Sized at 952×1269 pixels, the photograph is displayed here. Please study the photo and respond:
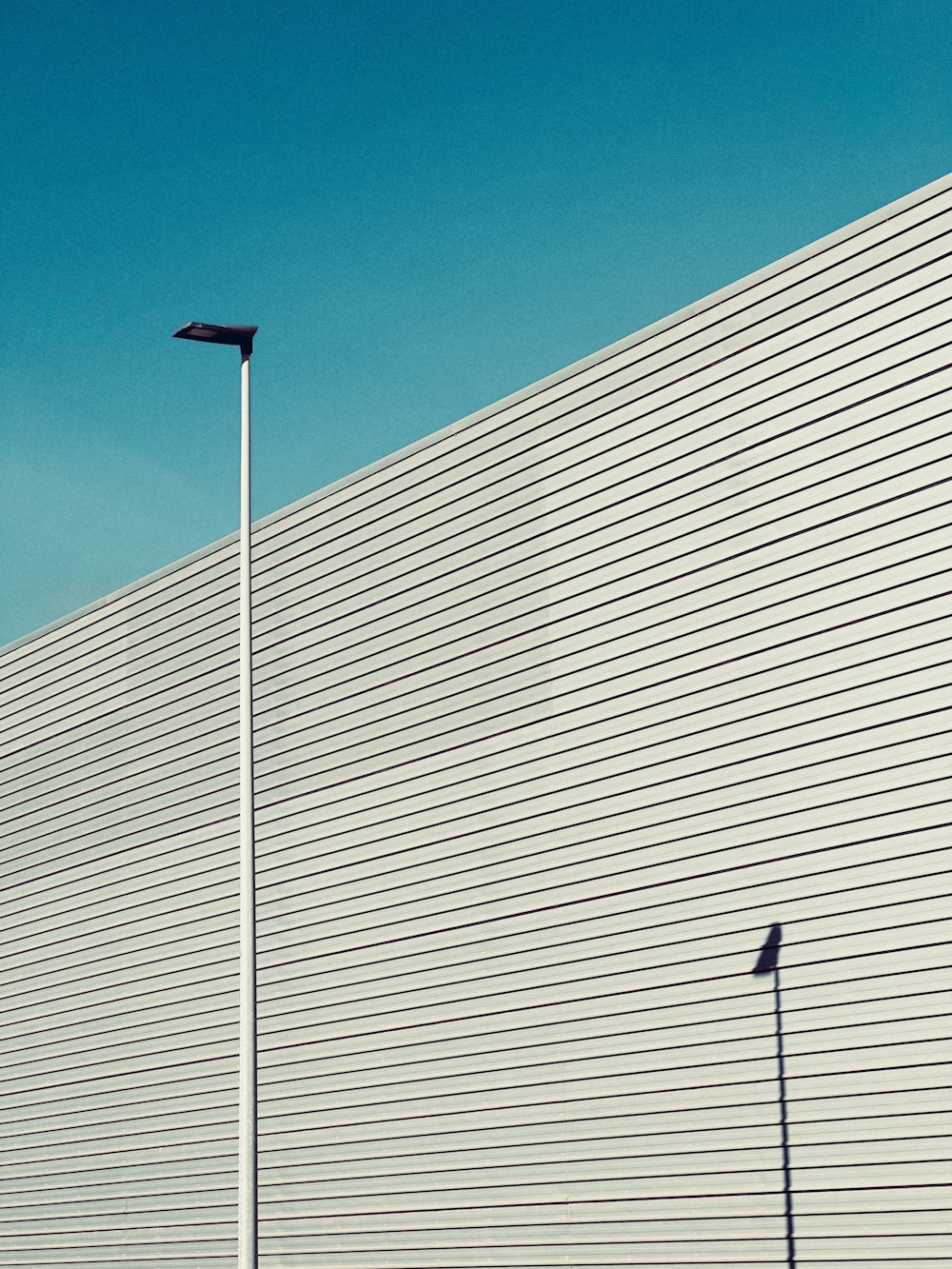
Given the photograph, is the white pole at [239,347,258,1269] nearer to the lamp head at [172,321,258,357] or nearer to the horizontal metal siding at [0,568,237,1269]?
the lamp head at [172,321,258,357]

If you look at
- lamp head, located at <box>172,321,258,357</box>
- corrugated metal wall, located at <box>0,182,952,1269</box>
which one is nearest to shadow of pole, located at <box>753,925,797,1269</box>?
corrugated metal wall, located at <box>0,182,952,1269</box>

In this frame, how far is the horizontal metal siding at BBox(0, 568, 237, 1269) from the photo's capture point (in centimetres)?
1823

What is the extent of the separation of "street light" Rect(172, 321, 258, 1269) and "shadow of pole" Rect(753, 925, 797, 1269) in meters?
4.41

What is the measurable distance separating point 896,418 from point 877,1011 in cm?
507

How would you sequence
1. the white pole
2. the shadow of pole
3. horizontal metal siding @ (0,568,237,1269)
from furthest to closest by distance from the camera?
1. horizontal metal siding @ (0,568,237,1269)
2. the shadow of pole
3. the white pole

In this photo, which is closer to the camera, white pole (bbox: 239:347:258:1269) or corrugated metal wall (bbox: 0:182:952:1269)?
white pole (bbox: 239:347:258:1269)

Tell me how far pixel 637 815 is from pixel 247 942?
160 inches

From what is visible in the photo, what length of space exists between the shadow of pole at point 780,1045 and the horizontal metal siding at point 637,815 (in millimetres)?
119

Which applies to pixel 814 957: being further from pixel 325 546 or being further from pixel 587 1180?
pixel 325 546

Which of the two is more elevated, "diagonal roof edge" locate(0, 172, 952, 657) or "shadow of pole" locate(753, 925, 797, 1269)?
"diagonal roof edge" locate(0, 172, 952, 657)

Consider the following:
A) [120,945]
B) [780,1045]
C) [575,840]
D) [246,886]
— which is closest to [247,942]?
[246,886]

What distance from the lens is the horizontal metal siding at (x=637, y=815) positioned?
12719 mm

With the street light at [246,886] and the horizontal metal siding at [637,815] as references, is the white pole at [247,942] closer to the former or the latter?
the street light at [246,886]

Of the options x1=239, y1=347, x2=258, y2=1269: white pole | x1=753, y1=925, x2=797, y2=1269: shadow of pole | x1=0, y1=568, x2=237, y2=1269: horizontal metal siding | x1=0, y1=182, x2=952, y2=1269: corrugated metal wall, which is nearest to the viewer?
x1=239, y1=347, x2=258, y2=1269: white pole
